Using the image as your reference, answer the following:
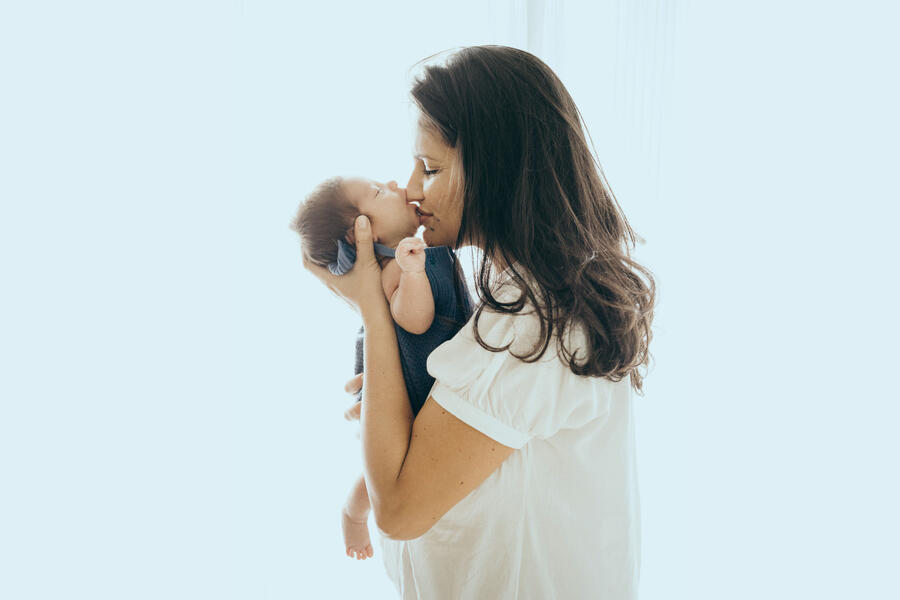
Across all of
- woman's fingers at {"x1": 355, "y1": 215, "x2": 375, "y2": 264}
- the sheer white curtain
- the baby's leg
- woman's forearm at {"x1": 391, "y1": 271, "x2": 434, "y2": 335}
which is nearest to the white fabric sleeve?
woman's forearm at {"x1": 391, "y1": 271, "x2": 434, "y2": 335}

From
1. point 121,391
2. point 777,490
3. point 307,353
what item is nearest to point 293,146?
point 307,353

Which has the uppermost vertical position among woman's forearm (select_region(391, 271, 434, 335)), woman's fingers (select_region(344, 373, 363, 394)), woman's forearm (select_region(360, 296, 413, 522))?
woman's forearm (select_region(391, 271, 434, 335))

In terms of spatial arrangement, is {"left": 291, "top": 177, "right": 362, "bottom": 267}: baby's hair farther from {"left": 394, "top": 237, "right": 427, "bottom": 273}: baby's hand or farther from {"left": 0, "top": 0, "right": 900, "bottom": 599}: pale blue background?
{"left": 0, "top": 0, "right": 900, "bottom": 599}: pale blue background

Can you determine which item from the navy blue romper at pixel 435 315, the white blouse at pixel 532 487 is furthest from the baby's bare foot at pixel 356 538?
the navy blue romper at pixel 435 315

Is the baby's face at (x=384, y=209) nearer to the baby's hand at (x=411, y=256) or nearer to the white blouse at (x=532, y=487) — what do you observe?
the baby's hand at (x=411, y=256)

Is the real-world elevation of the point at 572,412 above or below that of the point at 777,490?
above

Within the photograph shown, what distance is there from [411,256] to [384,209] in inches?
6.4


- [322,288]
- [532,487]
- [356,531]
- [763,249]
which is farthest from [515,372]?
A: [763,249]

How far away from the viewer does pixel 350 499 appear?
1151mm

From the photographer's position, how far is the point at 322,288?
4.66 feet

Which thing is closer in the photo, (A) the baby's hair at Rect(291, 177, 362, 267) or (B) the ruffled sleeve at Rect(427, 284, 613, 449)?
(B) the ruffled sleeve at Rect(427, 284, 613, 449)

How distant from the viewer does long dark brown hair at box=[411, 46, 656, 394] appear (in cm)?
78

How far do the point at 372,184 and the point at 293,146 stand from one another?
374 millimetres

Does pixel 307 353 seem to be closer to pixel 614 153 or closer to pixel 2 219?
pixel 2 219
